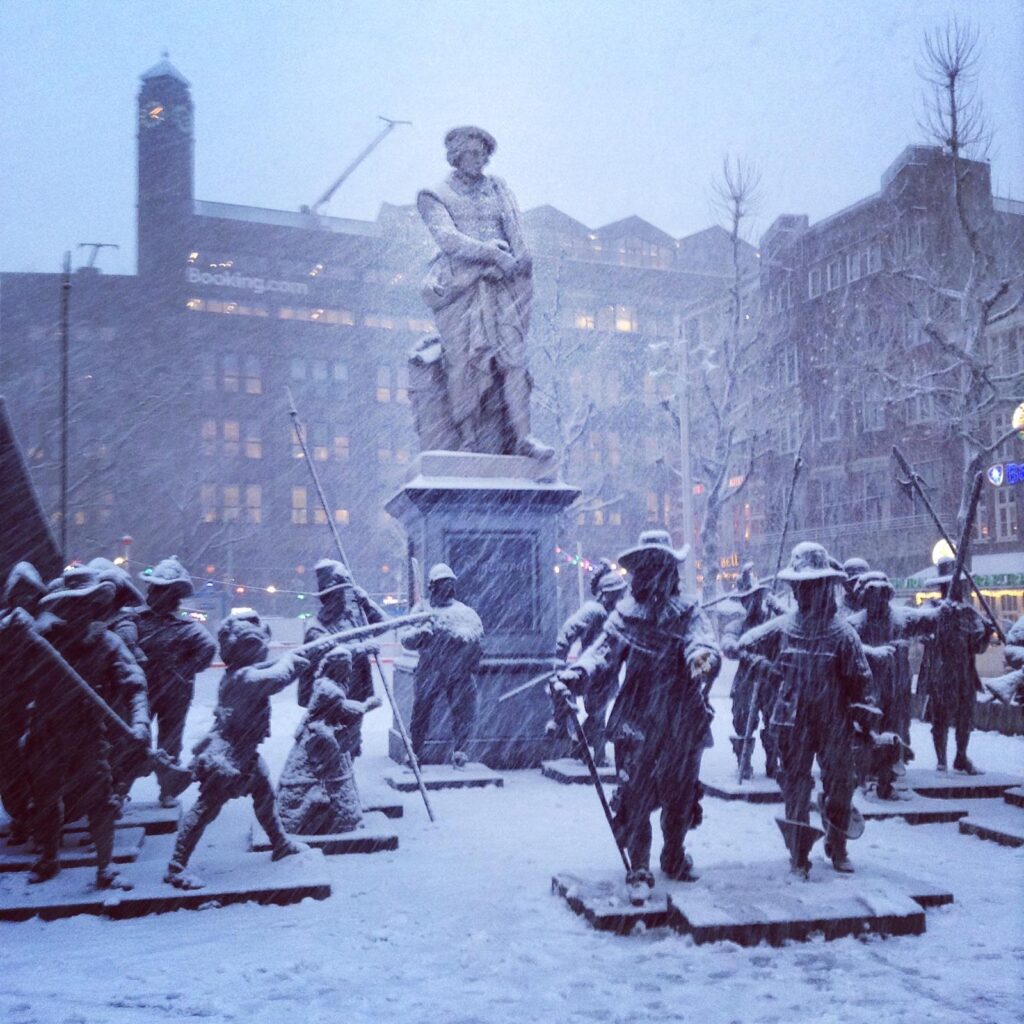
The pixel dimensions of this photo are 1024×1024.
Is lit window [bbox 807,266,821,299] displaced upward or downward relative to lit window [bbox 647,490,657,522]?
upward

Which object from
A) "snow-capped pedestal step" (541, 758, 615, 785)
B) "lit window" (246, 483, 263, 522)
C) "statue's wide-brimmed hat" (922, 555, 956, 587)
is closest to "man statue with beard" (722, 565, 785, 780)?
"snow-capped pedestal step" (541, 758, 615, 785)

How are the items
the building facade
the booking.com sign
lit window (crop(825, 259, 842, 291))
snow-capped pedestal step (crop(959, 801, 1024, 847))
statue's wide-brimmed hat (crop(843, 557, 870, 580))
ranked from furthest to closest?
1. the building facade
2. lit window (crop(825, 259, 842, 291))
3. the booking.com sign
4. statue's wide-brimmed hat (crop(843, 557, 870, 580))
5. snow-capped pedestal step (crop(959, 801, 1024, 847))

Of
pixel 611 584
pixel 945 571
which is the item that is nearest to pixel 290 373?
pixel 611 584

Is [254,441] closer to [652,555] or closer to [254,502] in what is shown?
[254,502]

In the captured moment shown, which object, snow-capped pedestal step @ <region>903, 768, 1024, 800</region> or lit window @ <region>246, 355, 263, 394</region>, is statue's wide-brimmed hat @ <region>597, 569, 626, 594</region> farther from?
lit window @ <region>246, 355, 263, 394</region>

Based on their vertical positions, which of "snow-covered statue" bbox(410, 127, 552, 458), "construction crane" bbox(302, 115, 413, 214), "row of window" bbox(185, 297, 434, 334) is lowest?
"snow-covered statue" bbox(410, 127, 552, 458)

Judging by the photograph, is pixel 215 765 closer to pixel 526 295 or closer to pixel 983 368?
pixel 526 295

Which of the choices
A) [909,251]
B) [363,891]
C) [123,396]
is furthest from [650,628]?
[123,396]

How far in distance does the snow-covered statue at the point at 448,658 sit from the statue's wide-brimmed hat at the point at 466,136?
5516mm

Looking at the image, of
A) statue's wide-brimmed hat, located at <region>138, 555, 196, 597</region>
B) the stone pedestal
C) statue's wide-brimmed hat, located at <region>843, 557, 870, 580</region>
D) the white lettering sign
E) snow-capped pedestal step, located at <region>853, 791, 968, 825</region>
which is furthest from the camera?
the white lettering sign

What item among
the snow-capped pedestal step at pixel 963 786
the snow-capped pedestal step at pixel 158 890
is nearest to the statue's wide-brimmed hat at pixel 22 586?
the snow-capped pedestal step at pixel 158 890

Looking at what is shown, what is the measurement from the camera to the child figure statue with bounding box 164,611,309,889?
254 inches

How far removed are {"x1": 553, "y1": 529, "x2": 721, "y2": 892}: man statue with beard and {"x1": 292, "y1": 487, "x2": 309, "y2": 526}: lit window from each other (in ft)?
145

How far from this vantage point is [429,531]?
1150 cm
